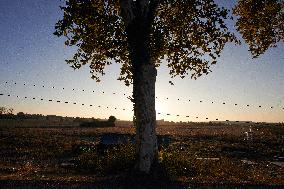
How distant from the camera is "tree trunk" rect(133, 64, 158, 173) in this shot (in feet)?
46.2

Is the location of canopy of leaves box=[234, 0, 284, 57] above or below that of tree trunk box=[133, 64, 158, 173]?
above

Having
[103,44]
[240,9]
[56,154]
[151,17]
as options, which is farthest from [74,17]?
[56,154]

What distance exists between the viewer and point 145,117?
14.1 meters

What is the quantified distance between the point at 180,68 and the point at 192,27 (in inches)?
82.3

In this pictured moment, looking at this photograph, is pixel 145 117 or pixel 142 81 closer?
pixel 145 117

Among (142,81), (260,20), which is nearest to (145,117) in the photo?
(142,81)

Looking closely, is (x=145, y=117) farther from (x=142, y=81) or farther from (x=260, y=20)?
(x=260, y=20)

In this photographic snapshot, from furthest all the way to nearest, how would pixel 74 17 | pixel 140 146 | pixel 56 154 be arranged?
pixel 56 154, pixel 74 17, pixel 140 146

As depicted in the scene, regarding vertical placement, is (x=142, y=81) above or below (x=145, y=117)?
above

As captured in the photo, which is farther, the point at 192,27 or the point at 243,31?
the point at 243,31

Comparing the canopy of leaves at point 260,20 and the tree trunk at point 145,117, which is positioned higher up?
the canopy of leaves at point 260,20

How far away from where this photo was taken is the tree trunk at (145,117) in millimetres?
14094

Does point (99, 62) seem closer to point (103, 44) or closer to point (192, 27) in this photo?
point (103, 44)

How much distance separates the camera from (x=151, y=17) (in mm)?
14766
